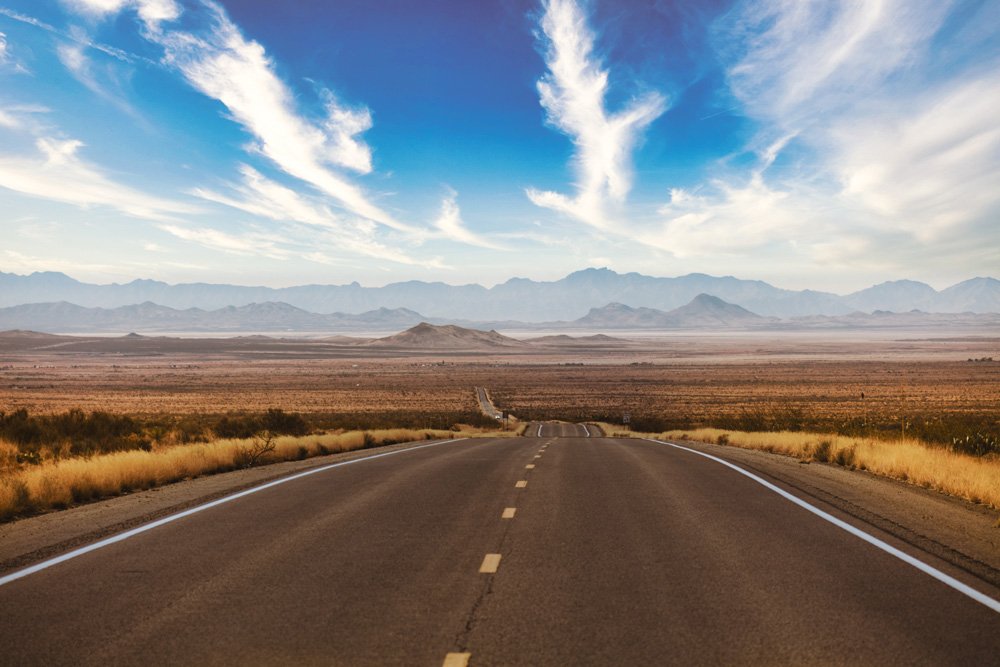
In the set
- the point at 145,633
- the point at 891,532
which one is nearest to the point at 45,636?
the point at 145,633

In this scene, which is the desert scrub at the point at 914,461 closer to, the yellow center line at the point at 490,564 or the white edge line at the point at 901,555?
the white edge line at the point at 901,555

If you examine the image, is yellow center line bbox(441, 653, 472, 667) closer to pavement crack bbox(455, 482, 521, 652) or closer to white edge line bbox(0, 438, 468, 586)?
pavement crack bbox(455, 482, 521, 652)

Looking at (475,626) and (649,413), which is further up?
(475,626)

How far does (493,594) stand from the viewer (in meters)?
5.85

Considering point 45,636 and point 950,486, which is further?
point 950,486

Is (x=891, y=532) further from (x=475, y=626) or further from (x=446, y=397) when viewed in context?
(x=446, y=397)

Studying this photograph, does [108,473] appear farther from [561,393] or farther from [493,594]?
[561,393]

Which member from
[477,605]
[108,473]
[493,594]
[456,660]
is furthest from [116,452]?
[456,660]

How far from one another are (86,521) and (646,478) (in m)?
8.85

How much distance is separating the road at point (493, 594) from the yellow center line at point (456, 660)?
0.05 feet

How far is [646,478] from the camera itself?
43.2 feet

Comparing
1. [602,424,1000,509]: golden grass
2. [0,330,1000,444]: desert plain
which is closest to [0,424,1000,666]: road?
[602,424,1000,509]: golden grass

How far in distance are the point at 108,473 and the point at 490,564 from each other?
863 centimetres

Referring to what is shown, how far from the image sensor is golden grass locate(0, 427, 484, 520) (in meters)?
10.4
